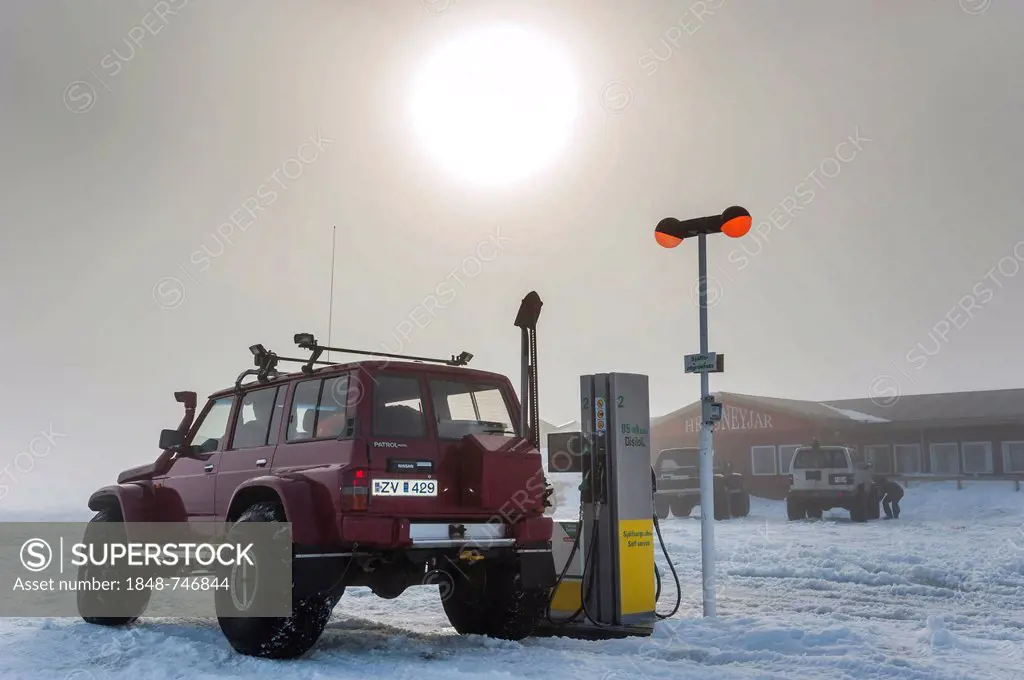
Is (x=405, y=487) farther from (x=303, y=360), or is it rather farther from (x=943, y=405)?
(x=943, y=405)

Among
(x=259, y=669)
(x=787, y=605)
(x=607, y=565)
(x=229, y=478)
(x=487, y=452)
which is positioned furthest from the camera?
(x=787, y=605)

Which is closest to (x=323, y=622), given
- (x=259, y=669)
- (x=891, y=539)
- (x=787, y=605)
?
(x=259, y=669)

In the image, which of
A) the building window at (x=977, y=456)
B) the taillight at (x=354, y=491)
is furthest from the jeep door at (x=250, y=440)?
the building window at (x=977, y=456)

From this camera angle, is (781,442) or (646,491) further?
(781,442)

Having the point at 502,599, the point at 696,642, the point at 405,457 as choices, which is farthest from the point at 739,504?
the point at 405,457

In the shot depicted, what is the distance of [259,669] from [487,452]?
2.19 m

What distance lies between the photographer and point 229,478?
8.05 meters

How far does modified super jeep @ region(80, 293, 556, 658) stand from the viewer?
675 centimetres

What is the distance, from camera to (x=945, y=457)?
36.2 meters

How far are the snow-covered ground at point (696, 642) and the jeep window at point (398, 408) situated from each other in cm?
167

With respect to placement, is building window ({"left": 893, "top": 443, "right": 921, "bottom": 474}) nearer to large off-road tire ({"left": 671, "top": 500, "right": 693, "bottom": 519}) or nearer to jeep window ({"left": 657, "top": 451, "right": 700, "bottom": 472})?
large off-road tire ({"left": 671, "top": 500, "right": 693, "bottom": 519})

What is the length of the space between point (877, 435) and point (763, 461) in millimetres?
4515

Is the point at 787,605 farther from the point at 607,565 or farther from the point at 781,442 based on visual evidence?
the point at 781,442

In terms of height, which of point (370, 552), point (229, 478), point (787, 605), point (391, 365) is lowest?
point (787, 605)
